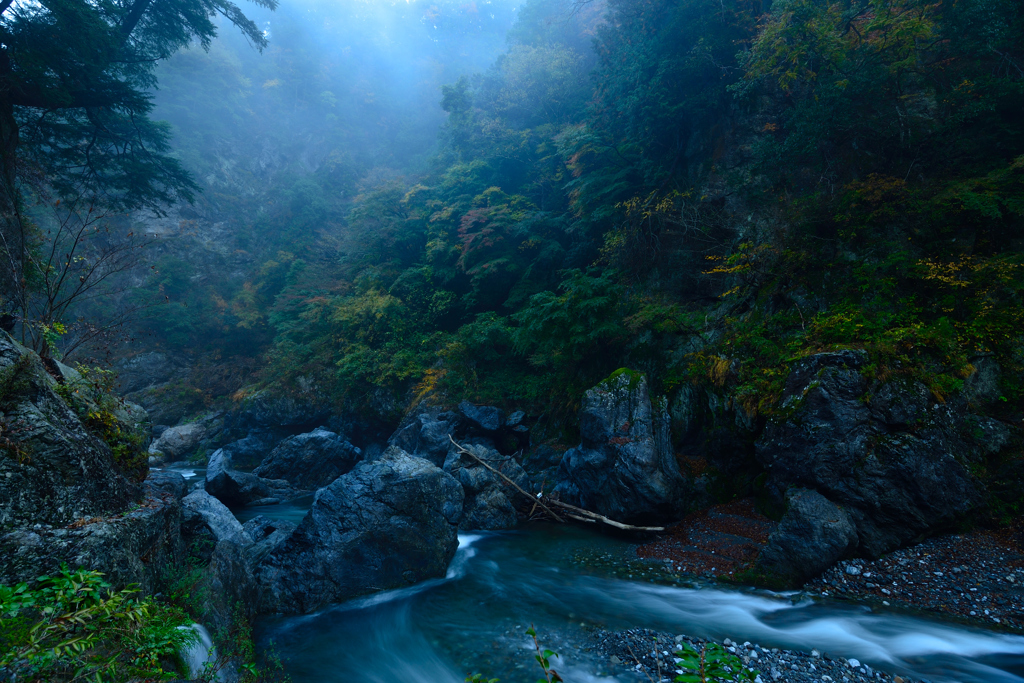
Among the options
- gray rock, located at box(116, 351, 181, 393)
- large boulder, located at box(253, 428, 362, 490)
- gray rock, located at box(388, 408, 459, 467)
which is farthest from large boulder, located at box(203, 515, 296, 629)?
gray rock, located at box(116, 351, 181, 393)

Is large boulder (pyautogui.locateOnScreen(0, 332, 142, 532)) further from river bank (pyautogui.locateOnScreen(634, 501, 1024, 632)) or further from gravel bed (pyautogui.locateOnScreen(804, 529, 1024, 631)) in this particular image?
gravel bed (pyautogui.locateOnScreen(804, 529, 1024, 631))

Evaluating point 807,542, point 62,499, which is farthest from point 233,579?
point 807,542

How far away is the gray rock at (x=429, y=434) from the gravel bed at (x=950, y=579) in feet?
29.8

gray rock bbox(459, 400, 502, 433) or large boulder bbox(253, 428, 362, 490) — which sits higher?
gray rock bbox(459, 400, 502, 433)

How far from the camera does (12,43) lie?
6824mm

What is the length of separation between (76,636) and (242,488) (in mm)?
10055

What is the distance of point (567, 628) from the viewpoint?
5578 millimetres

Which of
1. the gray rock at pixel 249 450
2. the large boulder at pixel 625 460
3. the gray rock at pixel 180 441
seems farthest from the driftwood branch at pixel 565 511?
the gray rock at pixel 180 441

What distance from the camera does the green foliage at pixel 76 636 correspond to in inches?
91.4

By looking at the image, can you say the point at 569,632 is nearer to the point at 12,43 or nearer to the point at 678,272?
the point at 678,272

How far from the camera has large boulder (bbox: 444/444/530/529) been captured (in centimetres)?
949

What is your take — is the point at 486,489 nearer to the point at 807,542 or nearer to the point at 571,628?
the point at 571,628

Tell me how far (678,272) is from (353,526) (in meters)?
9.74

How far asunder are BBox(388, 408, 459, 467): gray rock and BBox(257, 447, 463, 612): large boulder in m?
4.18
